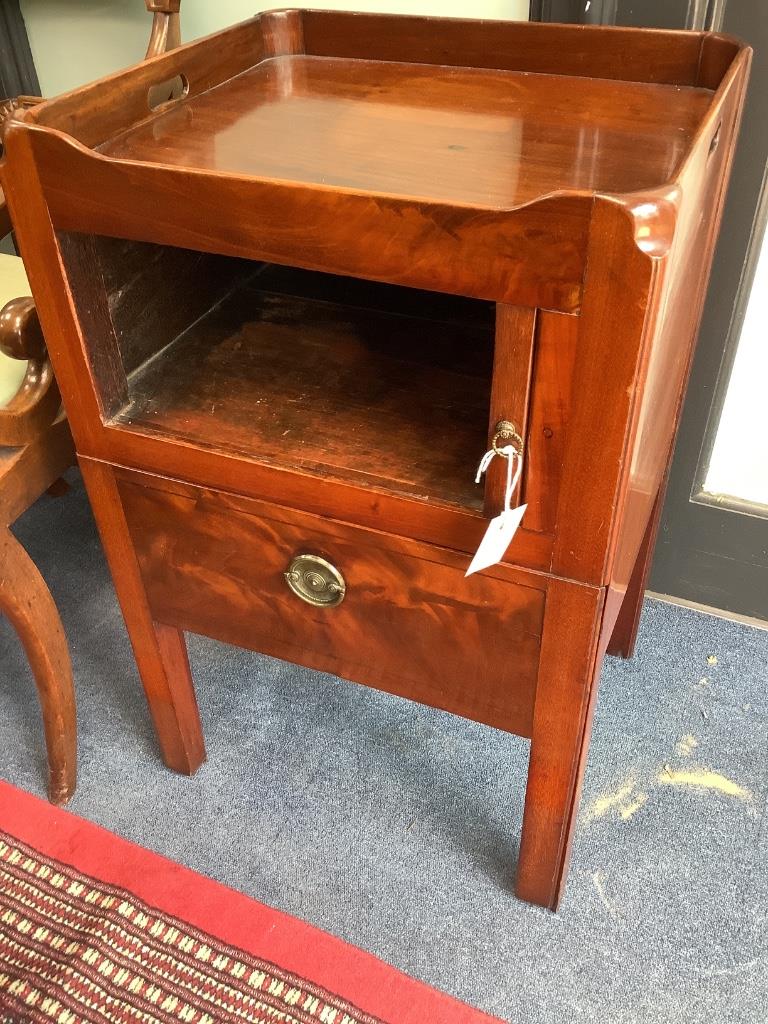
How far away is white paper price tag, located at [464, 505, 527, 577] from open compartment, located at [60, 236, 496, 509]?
40mm

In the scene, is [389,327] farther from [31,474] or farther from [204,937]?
[204,937]

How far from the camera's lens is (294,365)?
88 centimetres

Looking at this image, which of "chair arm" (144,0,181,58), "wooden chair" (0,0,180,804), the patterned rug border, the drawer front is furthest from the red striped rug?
"chair arm" (144,0,181,58)

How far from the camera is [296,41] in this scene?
96 centimetres

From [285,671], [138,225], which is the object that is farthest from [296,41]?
[285,671]

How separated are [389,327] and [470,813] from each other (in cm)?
58

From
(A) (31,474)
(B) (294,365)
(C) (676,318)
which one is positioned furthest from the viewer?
(A) (31,474)

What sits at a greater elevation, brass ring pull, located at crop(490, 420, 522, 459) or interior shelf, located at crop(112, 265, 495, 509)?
brass ring pull, located at crop(490, 420, 522, 459)

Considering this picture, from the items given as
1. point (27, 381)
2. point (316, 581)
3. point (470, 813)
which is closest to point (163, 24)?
point (27, 381)

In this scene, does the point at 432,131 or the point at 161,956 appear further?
the point at 161,956

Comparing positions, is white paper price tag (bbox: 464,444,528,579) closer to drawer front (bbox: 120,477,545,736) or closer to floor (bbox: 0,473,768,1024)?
drawer front (bbox: 120,477,545,736)

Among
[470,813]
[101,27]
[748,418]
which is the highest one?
[101,27]

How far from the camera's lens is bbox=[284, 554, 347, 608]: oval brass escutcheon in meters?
0.81

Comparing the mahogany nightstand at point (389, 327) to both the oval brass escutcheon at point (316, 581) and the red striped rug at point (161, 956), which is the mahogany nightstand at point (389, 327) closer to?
the oval brass escutcheon at point (316, 581)
